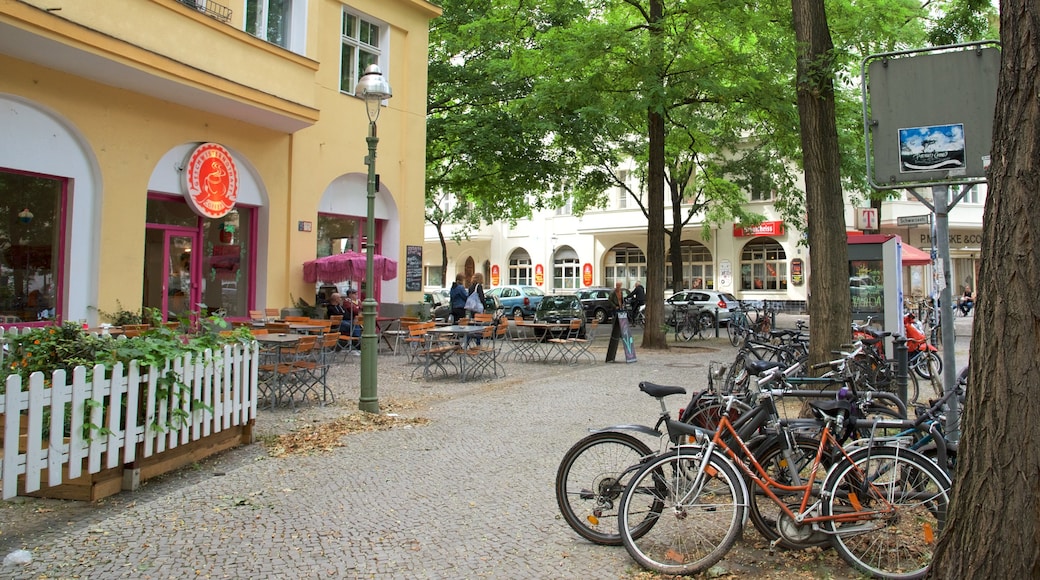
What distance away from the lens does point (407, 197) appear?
18.3 metres

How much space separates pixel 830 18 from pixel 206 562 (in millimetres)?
12817

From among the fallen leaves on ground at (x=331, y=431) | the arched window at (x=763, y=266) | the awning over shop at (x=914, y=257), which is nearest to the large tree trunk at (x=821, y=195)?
the fallen leaves on ground at (x=331, y=431)

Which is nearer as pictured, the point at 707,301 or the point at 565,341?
the point at 565,341

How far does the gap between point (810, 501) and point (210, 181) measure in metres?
12.7

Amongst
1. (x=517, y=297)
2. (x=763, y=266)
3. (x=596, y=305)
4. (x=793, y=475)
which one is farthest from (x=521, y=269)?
(x=793, y=475)

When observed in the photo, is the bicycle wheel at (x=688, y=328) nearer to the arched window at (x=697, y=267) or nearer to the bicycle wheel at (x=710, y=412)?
the bicycle wheel at (x=710, y=412)

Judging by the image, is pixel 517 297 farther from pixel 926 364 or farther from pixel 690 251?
pixel 926 364

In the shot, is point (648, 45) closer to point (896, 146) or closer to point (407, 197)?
point (407, 197)

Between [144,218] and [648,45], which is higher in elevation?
[648,45]

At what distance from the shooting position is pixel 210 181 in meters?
13.6

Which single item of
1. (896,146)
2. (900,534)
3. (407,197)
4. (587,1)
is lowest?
(900,534)

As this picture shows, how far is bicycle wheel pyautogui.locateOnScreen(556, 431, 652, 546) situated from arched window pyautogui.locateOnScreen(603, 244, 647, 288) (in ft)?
124

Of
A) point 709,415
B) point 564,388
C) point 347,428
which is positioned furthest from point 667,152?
point 709,415

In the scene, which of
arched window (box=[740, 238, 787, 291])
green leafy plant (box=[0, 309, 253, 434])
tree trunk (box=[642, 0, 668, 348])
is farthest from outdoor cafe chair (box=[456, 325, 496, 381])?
arched window (box=[740, 238, 787, 291])
